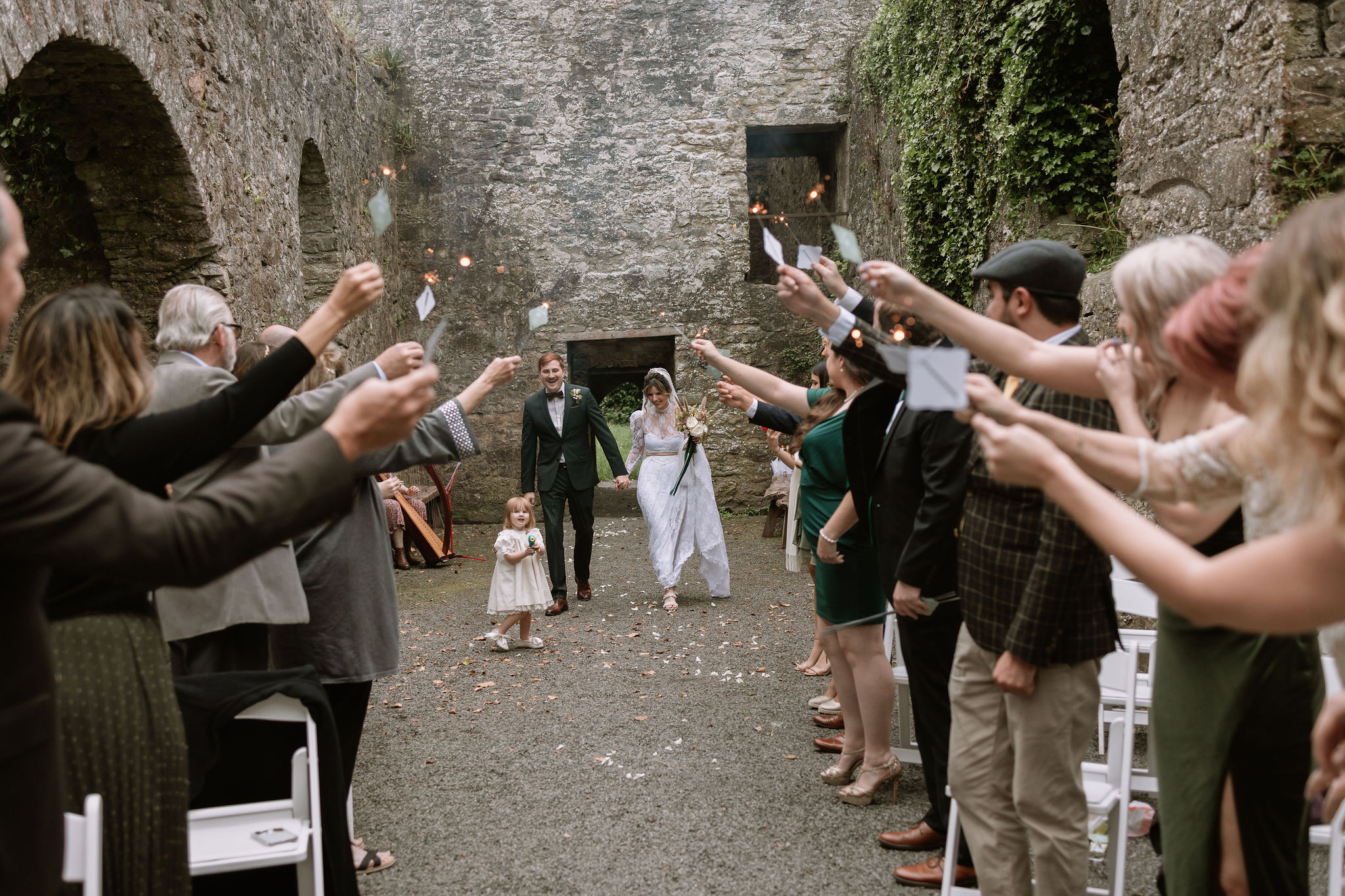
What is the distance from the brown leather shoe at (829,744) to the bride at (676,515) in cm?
310

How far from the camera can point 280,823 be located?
2473 mm

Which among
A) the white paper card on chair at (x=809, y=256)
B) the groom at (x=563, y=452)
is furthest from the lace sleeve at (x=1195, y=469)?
the groom at (x=563, y=452)

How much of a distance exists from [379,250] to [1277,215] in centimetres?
998

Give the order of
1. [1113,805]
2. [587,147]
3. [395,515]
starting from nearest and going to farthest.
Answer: [1113,805]
[395,515]
[587,147]

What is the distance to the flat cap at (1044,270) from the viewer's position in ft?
8.11

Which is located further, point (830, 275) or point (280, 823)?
point (830, 275)

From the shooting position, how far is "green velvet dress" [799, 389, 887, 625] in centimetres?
389

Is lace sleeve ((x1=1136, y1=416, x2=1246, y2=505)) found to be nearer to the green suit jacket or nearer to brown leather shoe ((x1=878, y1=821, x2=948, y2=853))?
brown leather shoe ((x1=878, y1=821, x2=948, y2=853))

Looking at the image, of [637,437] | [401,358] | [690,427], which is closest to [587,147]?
[637,437]

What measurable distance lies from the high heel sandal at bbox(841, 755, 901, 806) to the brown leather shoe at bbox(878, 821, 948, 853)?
0.36 metres

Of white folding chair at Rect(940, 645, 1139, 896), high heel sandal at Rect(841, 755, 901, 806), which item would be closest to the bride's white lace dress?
high heel sandal at Rect(841, 755, 901, 806)

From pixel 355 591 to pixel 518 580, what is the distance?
10.3 ft

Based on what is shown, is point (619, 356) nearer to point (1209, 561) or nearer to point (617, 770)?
point (617, 770)

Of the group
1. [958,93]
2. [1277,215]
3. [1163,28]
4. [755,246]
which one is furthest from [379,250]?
[1277,215]
